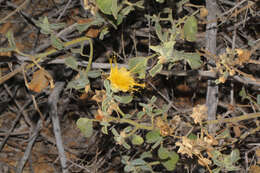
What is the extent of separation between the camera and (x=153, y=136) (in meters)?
1.11

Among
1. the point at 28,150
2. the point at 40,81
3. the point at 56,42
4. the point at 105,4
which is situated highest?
the point at 105,4

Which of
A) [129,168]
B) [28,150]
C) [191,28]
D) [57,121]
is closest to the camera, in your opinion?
[191,28]

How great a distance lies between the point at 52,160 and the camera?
6.09ft

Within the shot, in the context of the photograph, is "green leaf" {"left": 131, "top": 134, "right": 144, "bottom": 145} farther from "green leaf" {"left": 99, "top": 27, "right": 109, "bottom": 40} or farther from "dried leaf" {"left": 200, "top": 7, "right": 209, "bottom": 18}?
"dried leaf" {"left": 200, "top": 7, "right": 209, "bottom": 18}

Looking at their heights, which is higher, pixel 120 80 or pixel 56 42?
pixel 56 42

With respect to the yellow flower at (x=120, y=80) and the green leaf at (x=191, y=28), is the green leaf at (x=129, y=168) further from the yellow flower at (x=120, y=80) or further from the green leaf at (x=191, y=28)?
the green leaf at (x=191, y=28)

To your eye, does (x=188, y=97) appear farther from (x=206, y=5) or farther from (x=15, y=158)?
(x=15, y=158)

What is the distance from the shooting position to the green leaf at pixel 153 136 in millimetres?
1103

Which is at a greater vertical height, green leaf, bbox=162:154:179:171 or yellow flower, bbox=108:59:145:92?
yellow flower, bbox=108:59:145:92

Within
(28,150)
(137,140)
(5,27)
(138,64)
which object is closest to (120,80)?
(138,64)

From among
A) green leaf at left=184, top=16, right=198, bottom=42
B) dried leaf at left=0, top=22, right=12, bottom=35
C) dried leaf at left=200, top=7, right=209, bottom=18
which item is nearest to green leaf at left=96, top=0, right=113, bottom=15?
green leaf at left=184, top=16, right=198, bottom=42

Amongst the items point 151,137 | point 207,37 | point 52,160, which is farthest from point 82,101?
point 207,37

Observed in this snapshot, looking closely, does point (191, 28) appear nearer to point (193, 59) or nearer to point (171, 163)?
point (193, 59)

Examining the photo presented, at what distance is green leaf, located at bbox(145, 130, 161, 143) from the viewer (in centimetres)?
110
